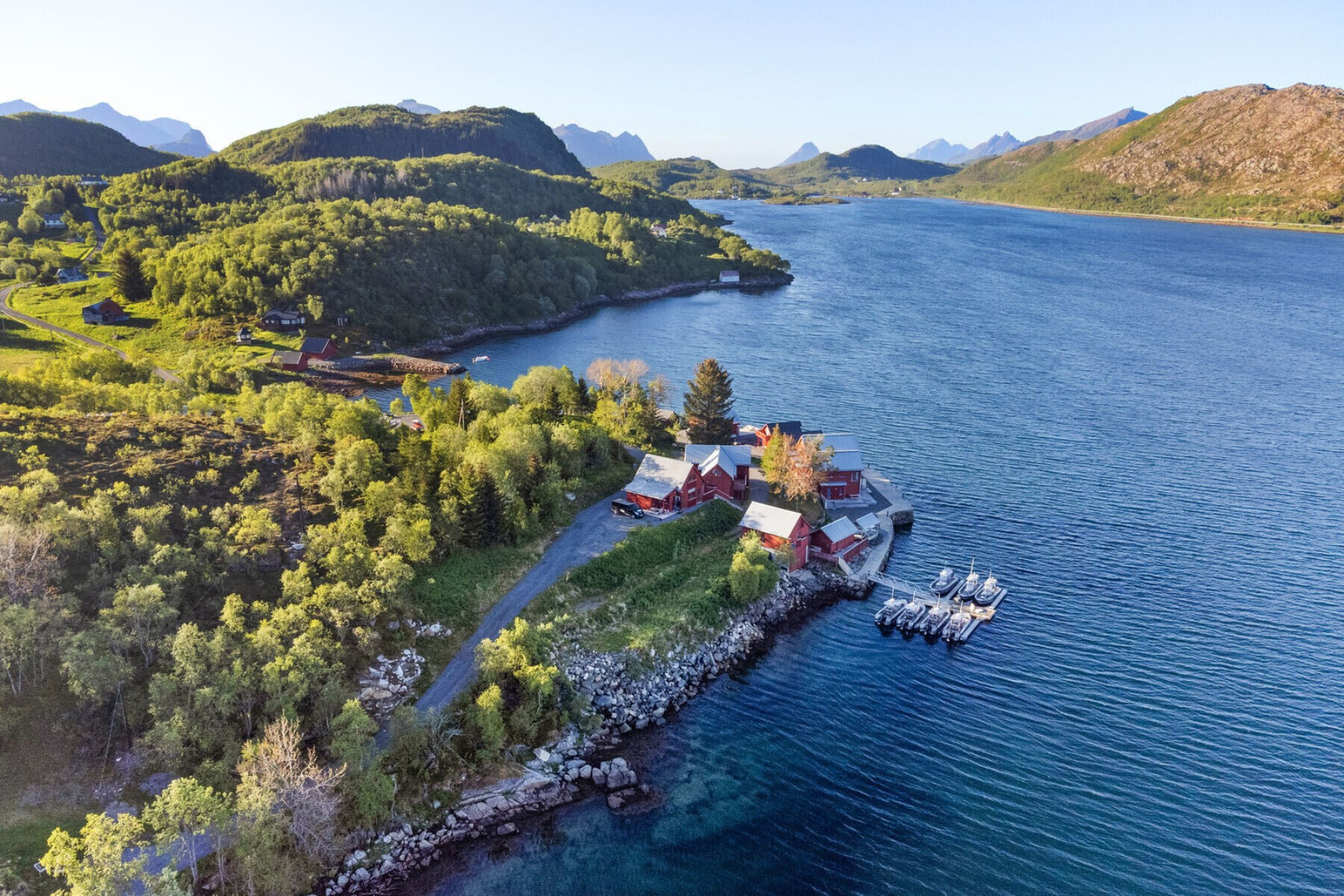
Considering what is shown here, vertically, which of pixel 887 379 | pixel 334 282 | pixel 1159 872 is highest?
pixel 334 282

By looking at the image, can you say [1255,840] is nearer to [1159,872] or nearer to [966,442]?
[1159,872]

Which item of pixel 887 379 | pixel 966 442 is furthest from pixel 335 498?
pixel 887 379

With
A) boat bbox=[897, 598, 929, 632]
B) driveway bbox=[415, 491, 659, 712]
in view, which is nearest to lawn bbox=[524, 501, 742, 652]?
driveway bbox=[415, 491, 659, 712]

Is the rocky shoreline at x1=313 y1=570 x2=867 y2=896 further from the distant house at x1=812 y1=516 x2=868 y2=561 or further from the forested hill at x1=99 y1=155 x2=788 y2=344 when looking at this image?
the forested hill at x1=99 y1=155 x2=788 y2=344

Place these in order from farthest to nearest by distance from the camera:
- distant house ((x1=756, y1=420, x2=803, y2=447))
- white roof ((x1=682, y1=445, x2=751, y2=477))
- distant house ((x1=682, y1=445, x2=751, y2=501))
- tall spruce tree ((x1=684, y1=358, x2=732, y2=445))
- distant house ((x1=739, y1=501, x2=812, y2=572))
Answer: tall spruce tree ((x1=684, y1=358, x2=732, y2=445))
distant house ((x1=756, y1=420, x2=803, y2=447))
white roof ((x1=682, y1=445, x2=751, y2=477))
distant house ((x1=682, y1=445, x2=751, y2=501))
distant house ((x1=739, y1=501, x2=812, y2=572))

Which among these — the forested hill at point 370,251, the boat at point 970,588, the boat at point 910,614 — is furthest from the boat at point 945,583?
the forested hill at point 370,251

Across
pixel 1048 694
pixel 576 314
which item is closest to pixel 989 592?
pixel 1048 694
